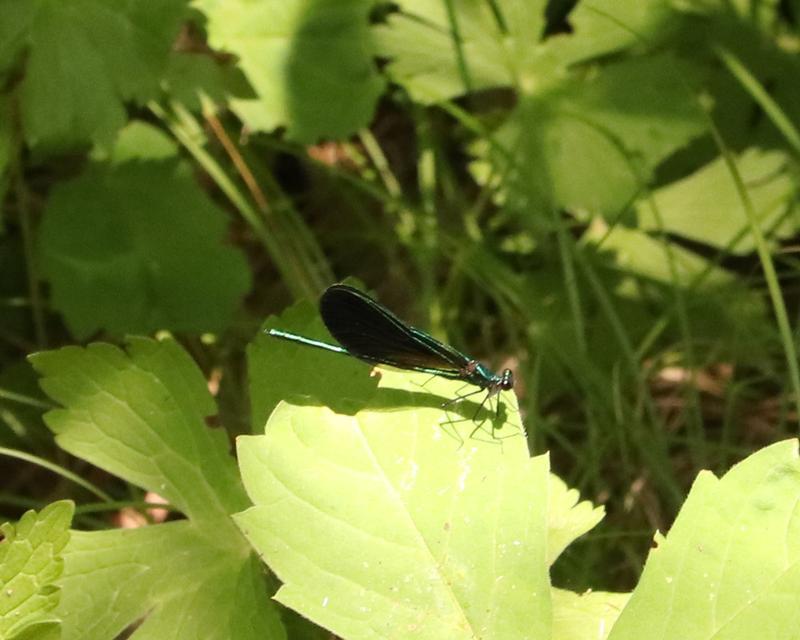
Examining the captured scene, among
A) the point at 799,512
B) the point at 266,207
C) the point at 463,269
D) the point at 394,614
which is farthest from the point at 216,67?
the point at 799,512

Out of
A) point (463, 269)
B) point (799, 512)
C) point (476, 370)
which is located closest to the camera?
point (799, 512)

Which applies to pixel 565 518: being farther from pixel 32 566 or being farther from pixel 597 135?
pixel 597 135

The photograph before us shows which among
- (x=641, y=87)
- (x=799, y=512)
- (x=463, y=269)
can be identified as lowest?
(x=463, y=269)

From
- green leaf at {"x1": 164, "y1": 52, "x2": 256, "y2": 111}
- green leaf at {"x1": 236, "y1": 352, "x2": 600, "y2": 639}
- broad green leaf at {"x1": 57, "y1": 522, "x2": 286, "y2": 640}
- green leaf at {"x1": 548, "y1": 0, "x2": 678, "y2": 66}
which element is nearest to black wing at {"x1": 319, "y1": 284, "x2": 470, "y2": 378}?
green leaf at {"x1": 236, "y1": 352, "x2": 600, "y2": 639}

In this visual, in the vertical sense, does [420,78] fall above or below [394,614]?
above

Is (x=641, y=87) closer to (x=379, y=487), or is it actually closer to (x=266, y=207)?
(x=266, y=207)

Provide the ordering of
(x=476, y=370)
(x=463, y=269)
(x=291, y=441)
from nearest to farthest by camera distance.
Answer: (x=291, y=441) → (x=476, y=370) → (x=463, y=269)

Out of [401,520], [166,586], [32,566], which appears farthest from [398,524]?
[32,566]

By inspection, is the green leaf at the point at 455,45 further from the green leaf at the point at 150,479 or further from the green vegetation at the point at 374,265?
the green leaf at the point at 150,479
